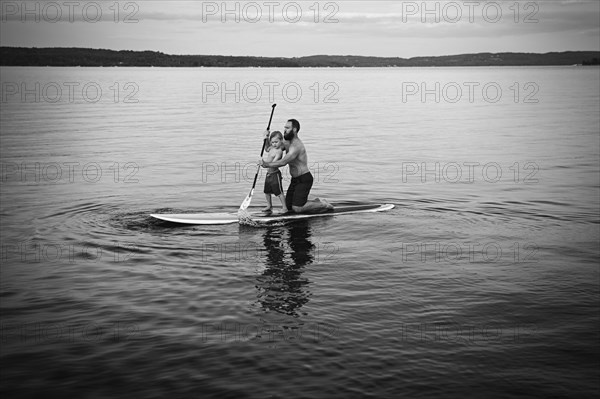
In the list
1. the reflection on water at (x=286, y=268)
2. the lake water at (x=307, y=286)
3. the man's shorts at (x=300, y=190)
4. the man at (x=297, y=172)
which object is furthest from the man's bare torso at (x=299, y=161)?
the lake water at (x=307, y=286)

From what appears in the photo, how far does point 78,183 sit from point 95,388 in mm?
17379

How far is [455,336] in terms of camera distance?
982 centimetres

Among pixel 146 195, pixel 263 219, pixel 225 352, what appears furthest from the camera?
pixel 146 195

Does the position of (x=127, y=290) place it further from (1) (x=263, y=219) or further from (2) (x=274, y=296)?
(1) (x=263, y=219)

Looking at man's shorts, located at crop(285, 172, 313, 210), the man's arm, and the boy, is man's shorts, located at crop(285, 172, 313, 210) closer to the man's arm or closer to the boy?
the boy

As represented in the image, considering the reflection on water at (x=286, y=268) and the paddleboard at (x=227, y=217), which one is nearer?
the reflection on water at (x=286, y=268)

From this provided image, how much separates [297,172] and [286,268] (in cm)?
475

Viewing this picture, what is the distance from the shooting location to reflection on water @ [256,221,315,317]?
37.1 ft

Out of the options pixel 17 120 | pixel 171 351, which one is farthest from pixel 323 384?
pixel 17 120

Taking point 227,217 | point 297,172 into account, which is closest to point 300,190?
point 297,172

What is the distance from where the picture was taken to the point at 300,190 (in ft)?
57.8

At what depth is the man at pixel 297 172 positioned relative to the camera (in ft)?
55.3

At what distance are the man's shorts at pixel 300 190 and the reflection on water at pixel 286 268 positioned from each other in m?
0.67

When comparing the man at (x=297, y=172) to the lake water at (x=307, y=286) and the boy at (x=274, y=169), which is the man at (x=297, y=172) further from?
the lake water at (x=307, y=286)
